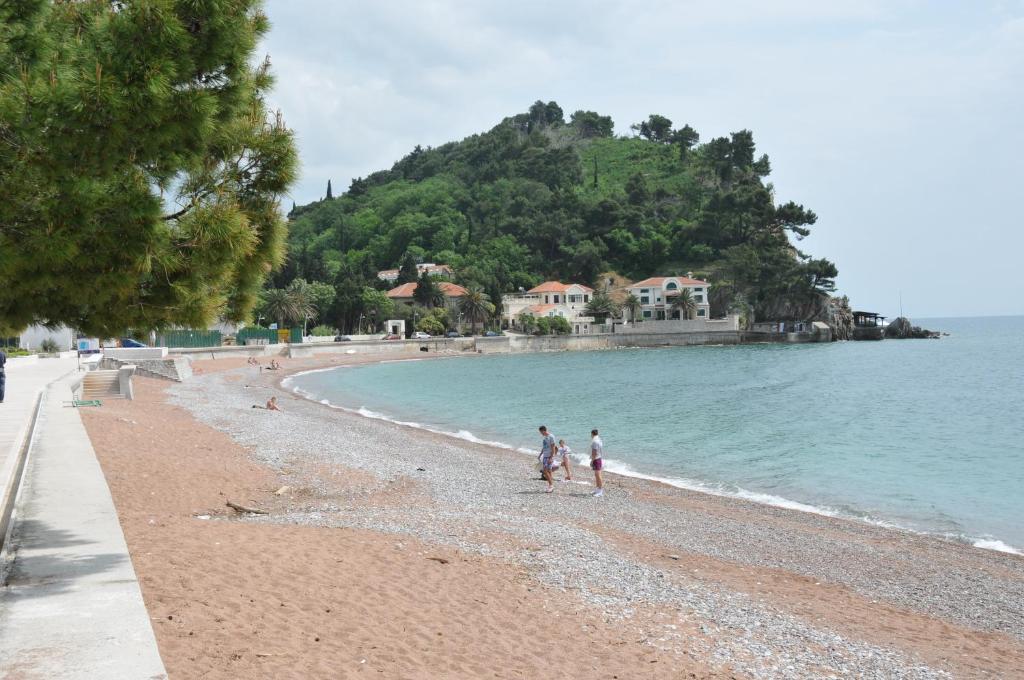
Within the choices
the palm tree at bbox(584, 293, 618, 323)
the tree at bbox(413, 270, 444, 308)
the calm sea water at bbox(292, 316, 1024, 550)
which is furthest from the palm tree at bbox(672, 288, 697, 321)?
the calm sea water at bbox(292, 316, 1024, 550)

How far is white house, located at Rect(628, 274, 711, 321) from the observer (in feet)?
420

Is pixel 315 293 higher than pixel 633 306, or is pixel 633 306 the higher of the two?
pixel 315 293

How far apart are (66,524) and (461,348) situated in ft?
303

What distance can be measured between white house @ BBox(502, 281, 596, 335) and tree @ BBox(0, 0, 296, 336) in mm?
111543

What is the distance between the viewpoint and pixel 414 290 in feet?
363

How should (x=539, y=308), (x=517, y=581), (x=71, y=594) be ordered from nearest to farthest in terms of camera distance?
(x=71, y=594)
(x=517, y=581)
(x=539, y=308)

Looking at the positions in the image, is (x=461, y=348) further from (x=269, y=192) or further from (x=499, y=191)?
(x=269, y=192)

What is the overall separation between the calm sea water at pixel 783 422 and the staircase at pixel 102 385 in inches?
480

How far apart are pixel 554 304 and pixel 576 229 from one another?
92.0 feet

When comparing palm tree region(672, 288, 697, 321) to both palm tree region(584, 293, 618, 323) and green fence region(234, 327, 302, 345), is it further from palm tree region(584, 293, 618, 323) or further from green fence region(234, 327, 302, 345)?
green fence region(234, 327, 302, 345)

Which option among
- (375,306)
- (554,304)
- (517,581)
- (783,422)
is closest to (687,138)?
(554,304)

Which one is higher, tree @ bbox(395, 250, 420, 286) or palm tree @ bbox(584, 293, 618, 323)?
tree @ bbox(395, 250, 420, 286)

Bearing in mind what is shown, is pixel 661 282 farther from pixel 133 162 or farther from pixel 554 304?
pixel 133 162

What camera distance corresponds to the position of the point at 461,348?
101688 millimetres
